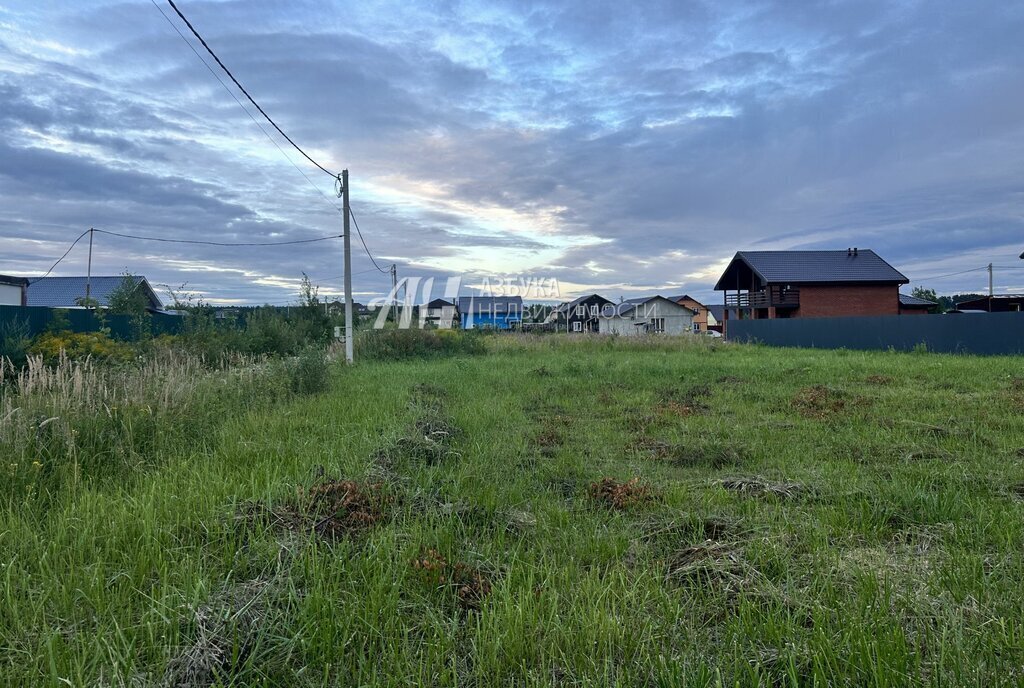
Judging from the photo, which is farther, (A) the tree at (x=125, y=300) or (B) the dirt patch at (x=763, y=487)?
(A) the tree at (x=125, y=300)

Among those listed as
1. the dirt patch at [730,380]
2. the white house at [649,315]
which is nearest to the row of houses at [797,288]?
the white house at [649,315]

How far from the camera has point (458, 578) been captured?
8.01 ft

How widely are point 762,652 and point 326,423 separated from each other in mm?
4899

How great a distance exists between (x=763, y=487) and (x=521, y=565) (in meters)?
2.25

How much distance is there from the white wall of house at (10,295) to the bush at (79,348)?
14.9 metres

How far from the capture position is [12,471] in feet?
11.0

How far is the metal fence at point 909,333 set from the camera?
1535cm

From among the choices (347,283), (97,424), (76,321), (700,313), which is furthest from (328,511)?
(700,313)

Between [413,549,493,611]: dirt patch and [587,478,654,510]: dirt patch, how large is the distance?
1317mm

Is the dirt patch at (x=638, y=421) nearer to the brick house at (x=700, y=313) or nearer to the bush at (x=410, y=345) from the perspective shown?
the bush at (x=410, y=345)

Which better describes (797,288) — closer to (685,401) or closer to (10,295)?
(685,401)

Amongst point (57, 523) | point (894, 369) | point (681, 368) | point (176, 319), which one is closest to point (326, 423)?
point (57, 523)

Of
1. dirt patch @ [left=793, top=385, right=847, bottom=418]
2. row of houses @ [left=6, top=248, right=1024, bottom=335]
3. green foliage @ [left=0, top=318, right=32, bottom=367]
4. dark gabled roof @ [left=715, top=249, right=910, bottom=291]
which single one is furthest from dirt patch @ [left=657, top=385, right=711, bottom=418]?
dark gabled roof @ [left=715, top=249, right=910, bottom=291]

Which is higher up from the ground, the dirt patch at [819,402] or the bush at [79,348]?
the bush at [79,348]
